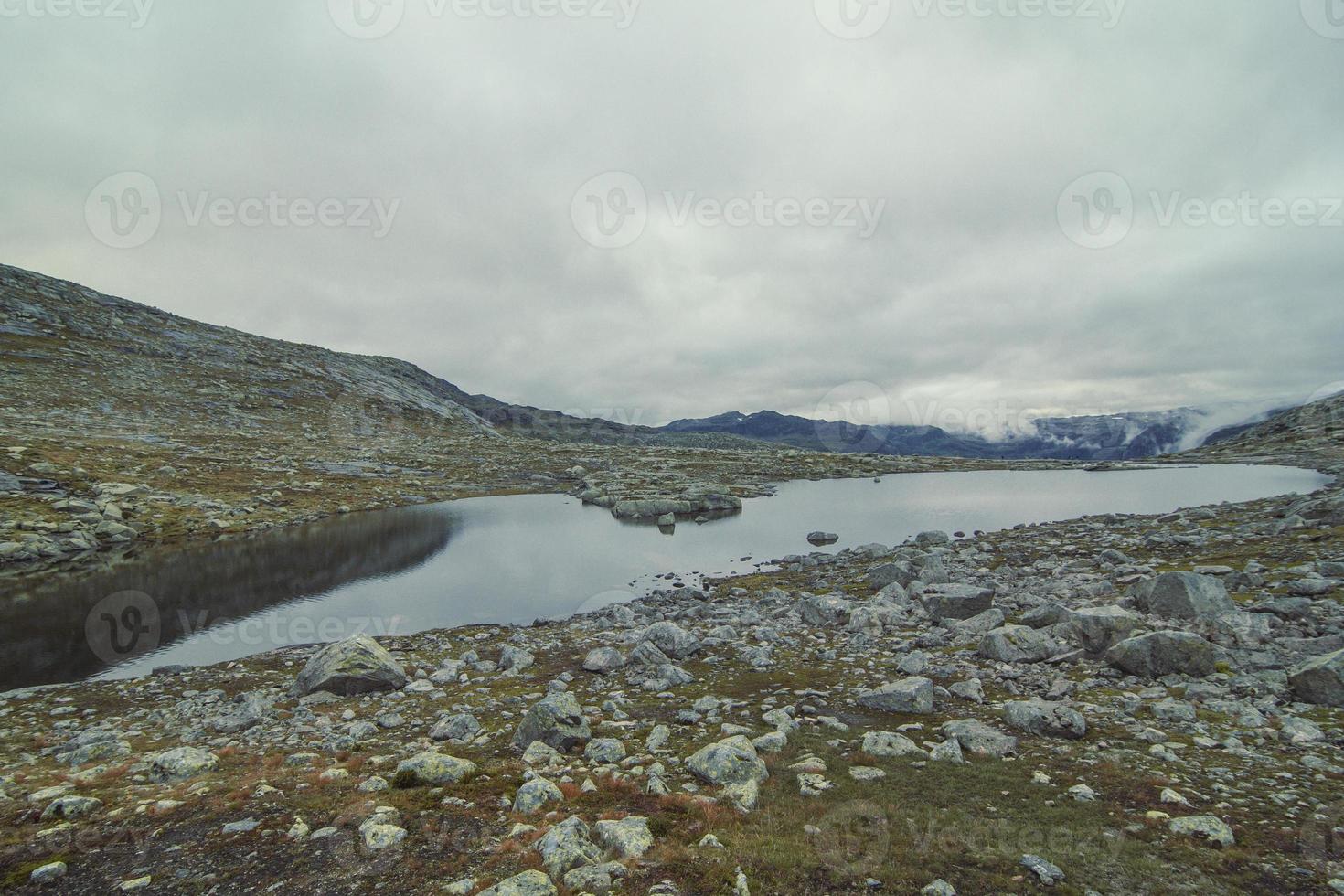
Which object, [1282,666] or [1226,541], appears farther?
[1226,541]

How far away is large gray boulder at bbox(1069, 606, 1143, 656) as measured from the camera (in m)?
17.0

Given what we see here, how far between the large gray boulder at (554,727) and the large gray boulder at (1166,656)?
15.7 metres

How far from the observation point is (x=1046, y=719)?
13312 mm

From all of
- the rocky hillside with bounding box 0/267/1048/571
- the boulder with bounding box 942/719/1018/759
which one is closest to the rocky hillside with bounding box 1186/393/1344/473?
the rocky hillside with bounding box 0/267/1048/571

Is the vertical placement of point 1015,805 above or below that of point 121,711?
above

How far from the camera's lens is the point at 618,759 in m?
13.3

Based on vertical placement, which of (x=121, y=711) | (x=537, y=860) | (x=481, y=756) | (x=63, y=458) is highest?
(x=63, y=458)

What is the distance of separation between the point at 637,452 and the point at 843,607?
145 metres

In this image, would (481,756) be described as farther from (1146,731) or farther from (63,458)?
(63,458)

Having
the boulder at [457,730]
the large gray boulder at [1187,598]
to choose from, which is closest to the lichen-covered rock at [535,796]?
the boulder at [457,730]

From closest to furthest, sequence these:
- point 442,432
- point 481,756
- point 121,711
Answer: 1. point 481,756
2. point 121,711
3. point 442,432

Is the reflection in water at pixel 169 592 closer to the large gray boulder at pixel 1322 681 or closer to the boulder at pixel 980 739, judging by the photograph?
the boulder at pixel 980 739

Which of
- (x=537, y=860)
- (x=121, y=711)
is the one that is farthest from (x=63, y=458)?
(x=537, y=860)

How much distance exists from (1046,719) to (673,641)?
42.8 feet
